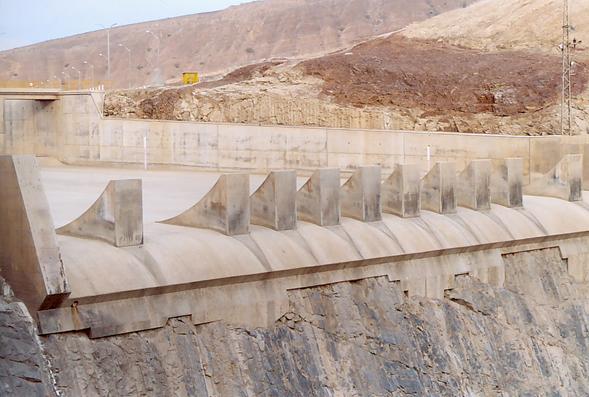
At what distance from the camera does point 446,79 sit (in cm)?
4506

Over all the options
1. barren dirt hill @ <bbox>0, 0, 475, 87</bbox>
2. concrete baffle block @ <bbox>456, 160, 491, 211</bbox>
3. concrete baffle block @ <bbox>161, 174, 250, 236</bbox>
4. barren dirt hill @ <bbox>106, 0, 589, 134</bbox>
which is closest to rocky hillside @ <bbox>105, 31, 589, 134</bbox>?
barren dirt hill @ <bbox>106, 0, 589, 134</bbox>

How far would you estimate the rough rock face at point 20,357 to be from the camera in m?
13.7

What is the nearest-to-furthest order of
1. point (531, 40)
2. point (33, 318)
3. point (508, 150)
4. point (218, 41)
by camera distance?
point (33, 318) < point (508, 150) < point (531, 40) < point (218, 41)

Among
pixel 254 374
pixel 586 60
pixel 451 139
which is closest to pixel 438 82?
pixel 586 60

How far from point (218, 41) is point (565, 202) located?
108525 millimetres

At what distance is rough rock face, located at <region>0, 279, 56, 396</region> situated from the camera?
44.9 ft

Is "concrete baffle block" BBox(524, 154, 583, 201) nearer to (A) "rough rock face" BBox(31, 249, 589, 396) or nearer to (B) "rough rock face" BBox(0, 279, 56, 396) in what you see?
(A) "rough rock face" BBox(31, 249, 589, 396)

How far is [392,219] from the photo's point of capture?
2172cm

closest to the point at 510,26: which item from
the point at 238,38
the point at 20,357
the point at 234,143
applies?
the point at 234,143

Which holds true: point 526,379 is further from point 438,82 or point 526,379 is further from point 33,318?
point 438,82

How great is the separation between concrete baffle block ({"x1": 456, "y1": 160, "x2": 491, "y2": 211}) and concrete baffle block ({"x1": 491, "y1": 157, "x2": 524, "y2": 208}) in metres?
0.75

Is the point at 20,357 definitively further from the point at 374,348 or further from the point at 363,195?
the point at 363,195

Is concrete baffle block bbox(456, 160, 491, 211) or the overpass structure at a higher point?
the overpass structure

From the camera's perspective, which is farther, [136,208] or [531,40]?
[531,40]
